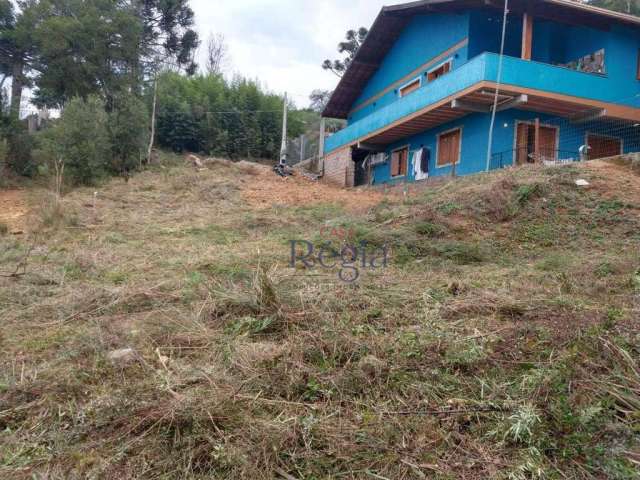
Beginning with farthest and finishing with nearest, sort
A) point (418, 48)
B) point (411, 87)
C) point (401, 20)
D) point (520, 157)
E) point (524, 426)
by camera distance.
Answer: point (411, 87) < point (401, 20) < point (418, 48) < point (520, 157) < point (524, 426)

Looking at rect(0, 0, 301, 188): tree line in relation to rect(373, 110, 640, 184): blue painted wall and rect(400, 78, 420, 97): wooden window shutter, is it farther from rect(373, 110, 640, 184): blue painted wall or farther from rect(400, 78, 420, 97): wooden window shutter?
rect(373, 110, 640, 184): blue painted wall

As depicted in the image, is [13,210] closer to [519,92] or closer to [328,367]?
[328,367]

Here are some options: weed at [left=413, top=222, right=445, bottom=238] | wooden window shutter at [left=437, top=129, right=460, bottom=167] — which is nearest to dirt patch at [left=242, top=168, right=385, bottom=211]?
wooden window shutter at [left=437, top=129, right=460, bottom=167]

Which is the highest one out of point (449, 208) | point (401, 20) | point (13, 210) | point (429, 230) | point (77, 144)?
point (401, 20)

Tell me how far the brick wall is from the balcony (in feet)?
12.4

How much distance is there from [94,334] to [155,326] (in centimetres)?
42

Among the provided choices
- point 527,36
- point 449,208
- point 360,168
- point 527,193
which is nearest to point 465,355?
point 449,208

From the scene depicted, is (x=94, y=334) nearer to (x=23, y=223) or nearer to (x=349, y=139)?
(x=23, y=223)

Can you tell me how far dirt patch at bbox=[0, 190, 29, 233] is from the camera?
8336mm

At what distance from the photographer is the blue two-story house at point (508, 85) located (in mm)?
10281

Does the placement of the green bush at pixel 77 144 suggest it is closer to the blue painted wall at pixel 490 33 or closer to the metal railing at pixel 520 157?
the blue painted wall at pixel 490 33

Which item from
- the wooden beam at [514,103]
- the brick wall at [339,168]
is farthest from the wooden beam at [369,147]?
the wooden beam at [514,103]

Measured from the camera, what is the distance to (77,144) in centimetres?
1205

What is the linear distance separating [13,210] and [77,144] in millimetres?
2719
